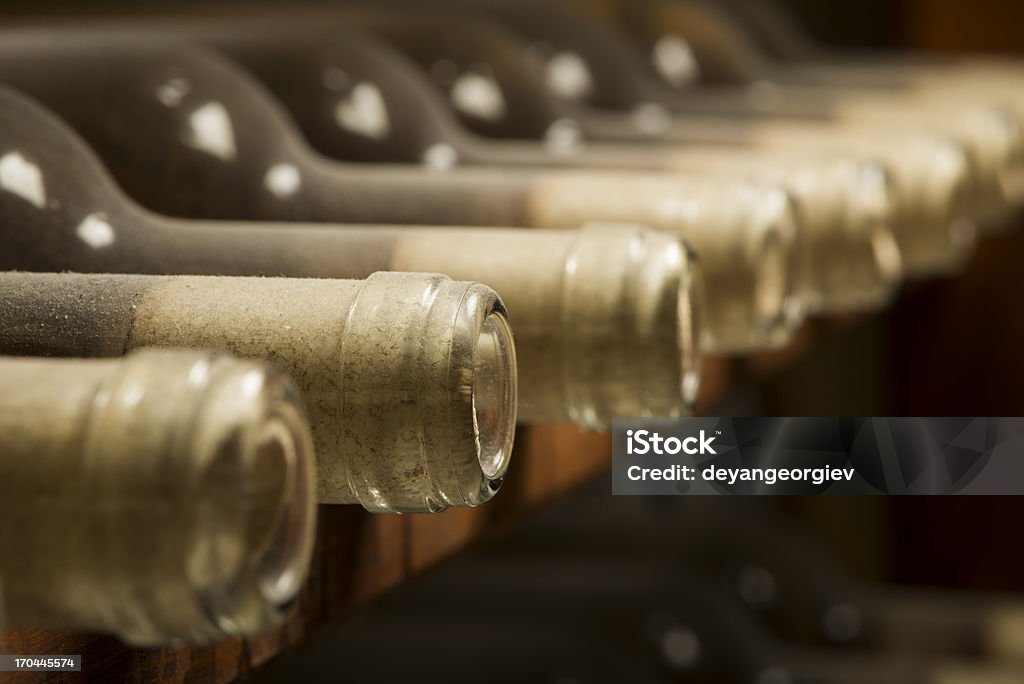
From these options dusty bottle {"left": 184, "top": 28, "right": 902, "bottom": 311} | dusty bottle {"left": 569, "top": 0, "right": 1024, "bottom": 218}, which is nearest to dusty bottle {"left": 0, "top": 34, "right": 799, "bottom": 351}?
dusty bottle {"left": 184, "top": 28, "right": 902, "bottom": 311}

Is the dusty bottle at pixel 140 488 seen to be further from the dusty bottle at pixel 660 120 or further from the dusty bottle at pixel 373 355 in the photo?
the dusty bottle at pixel 660 120

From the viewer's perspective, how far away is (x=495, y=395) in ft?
0.80

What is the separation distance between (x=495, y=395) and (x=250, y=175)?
0.21m

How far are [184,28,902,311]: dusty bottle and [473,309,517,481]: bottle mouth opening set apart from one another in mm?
165

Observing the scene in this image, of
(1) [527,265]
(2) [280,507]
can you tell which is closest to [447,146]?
(1) [527,265]

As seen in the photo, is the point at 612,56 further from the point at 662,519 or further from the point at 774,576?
the point at 774,576

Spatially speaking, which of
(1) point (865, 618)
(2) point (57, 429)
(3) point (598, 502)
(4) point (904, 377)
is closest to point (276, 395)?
(2) point (57, 429)

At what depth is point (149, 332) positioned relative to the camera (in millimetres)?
244

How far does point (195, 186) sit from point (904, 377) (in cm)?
113

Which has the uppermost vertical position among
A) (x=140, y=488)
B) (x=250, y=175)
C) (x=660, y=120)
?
(x=660, y=120)

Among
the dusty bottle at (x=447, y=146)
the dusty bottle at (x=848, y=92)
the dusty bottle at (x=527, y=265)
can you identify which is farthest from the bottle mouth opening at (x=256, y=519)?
the dusty bottle at (x=848, y=92)

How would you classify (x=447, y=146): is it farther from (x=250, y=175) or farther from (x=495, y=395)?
(x=495, y=395)

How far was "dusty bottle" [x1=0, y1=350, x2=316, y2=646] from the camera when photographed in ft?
0.57

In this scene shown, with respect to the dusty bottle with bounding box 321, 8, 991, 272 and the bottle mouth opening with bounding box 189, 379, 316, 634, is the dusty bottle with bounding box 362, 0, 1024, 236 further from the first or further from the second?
the bottle mouth opening with bounding box 189, 379, 316, 634
